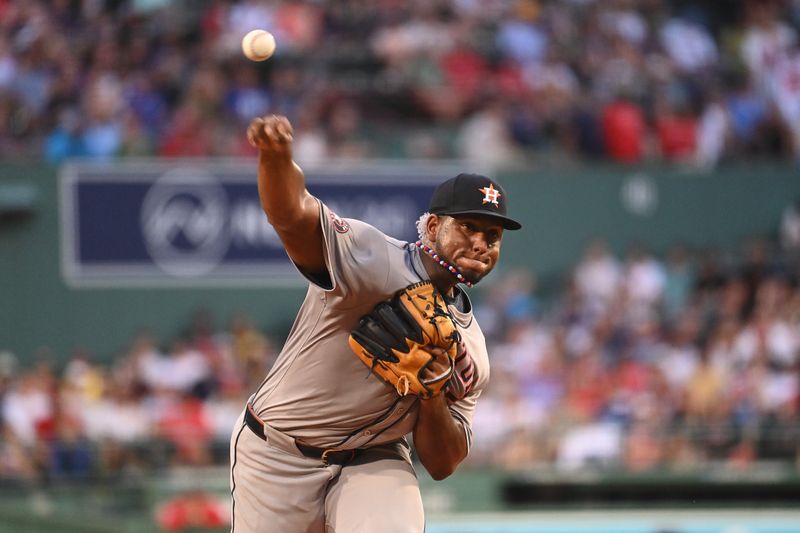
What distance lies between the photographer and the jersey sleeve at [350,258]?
4.42 metres

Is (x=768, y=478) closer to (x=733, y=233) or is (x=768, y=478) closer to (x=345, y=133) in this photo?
(x=733, y=233)

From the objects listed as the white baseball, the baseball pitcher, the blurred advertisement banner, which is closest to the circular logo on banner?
the blurred advertisement banner

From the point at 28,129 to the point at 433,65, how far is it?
430cm

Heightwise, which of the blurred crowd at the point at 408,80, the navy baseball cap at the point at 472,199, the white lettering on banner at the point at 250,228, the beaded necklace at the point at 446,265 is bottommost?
the beaded necklace at the point at 446,265

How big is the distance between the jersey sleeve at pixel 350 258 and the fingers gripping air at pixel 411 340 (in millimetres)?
109

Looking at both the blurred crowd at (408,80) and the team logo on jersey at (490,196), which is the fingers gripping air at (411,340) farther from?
the blurred crowd at (408,80)

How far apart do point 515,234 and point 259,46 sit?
10205mm

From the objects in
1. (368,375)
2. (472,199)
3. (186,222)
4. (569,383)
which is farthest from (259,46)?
(186,222)

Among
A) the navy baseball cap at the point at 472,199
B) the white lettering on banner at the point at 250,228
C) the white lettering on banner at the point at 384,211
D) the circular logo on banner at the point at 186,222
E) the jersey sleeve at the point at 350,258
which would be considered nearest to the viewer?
the jersey sleeve at the point at 350,258

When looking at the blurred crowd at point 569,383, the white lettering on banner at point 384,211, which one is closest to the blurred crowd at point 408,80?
the white lettering on banner at point 384,211

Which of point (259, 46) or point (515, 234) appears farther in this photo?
point (515, 234)

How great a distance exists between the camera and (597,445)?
1127cm

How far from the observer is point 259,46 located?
162 inches

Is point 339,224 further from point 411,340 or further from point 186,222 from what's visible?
point 186,222
